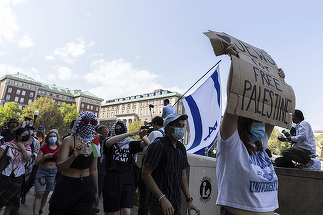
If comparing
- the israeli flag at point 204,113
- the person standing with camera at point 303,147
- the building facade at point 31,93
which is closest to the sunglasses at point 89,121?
the person standing with camera at point 303,147

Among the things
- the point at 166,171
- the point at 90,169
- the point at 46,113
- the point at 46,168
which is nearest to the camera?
the point at 166,171

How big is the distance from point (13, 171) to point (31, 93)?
94.8 metres

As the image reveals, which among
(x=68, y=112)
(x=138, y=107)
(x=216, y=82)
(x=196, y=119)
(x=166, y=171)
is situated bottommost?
(x=166, y=171)

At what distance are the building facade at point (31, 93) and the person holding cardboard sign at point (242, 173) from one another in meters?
95.3

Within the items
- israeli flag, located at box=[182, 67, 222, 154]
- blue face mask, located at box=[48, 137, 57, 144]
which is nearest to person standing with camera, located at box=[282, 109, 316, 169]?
israeli flag, located at box=[182, 67, 222, 154]

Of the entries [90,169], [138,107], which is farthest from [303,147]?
[138,107]

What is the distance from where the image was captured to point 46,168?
5.32 m

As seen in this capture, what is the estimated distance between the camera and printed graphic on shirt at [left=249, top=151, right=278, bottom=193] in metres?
1.78

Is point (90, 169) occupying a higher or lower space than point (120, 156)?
lower

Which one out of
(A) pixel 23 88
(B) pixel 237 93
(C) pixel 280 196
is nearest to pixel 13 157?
(B) pixel 237 93

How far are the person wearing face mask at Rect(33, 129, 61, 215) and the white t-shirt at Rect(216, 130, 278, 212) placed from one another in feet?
14.8

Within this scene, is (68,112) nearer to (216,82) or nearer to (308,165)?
(216,82)

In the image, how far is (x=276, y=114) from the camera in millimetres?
2068

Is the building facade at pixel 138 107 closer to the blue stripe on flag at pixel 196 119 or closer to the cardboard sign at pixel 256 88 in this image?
the blue stripe on flag at pixel 196 119
